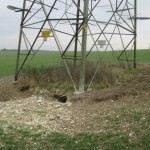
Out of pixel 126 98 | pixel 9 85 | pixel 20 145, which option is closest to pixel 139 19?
pixel 9 85

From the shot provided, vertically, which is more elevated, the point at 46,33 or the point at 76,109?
the point at 46,33

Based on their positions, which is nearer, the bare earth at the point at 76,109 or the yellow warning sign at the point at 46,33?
the bare earth at the point at 76,109

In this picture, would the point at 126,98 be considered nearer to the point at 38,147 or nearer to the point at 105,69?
the point at 38,147

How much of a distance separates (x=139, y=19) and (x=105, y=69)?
→ 20.8 ft

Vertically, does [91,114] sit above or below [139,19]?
below

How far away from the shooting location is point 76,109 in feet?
37.1

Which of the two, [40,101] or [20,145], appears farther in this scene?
[40,101]

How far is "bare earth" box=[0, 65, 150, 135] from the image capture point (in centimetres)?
993

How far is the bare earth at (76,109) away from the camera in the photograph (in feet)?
32.6

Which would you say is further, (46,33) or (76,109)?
(46,33)

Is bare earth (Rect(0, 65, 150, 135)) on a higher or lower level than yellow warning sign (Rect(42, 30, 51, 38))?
lower

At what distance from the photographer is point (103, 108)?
10969 millimetres

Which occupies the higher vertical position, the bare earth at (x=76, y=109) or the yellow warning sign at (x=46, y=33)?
the yellow warning sign at (x=46, y=33)

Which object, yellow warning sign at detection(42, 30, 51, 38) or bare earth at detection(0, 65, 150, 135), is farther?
yellow warning sign at detection(42, 30, 51, 38)
